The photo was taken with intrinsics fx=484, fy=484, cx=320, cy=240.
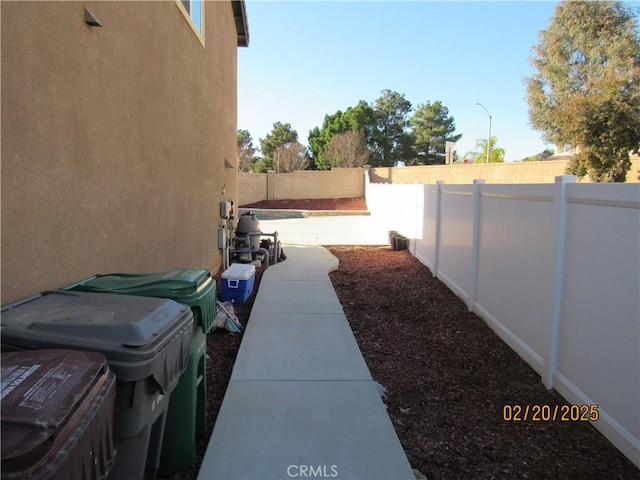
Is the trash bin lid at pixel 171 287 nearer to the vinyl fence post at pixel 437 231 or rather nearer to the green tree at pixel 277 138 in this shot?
the vinyl fence post at pixel 437 231

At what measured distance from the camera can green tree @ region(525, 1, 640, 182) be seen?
77.5 feet

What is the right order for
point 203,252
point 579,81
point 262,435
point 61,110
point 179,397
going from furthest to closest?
point 579,81, point 203,252, point 262,435, point 61,110, point 179,397

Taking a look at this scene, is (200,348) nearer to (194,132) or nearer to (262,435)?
(262,435)

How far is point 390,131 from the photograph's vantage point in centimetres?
5722

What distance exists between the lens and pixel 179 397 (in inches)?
114

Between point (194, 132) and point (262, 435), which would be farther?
point (194, 132)

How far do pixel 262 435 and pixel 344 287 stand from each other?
17.1 ft

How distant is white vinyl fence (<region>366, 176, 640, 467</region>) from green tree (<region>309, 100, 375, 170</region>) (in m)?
46.1

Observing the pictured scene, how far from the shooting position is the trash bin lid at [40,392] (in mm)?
1501

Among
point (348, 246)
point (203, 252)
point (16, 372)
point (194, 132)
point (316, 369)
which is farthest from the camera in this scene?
point (348, 246)

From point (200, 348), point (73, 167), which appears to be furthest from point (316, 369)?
point (73, 167)

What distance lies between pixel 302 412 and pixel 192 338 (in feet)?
4.29

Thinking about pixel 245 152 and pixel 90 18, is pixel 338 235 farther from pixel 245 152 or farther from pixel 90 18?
pixel 245 152

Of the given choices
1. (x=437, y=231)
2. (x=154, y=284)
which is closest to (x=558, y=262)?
(x=154, y=284)
